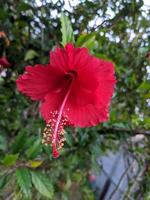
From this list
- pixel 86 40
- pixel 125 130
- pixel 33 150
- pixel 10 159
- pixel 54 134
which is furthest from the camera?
pixel 125 130

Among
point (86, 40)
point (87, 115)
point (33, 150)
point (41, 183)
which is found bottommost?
point (41, 183)

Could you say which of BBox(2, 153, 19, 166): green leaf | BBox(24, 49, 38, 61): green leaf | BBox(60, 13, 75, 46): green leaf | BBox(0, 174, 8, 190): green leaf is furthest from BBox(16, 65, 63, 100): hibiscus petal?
BBox(24, 49, 38, 61): green leaf

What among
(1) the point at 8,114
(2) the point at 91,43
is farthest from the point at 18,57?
(2) the point at 91,43

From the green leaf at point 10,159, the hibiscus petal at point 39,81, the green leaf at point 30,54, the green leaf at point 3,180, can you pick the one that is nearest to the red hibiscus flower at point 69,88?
the hibiscus petal at point 39,81

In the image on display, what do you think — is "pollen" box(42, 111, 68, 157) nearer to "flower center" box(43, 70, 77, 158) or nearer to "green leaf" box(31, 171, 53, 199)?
"flower center" box(43, 70, 77, 158)

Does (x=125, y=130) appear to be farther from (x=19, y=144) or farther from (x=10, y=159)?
(x=10, y=159)

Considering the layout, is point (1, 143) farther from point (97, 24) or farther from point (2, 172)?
point (97, 24)

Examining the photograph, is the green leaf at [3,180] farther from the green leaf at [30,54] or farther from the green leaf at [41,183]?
the green leaf at [30,54]

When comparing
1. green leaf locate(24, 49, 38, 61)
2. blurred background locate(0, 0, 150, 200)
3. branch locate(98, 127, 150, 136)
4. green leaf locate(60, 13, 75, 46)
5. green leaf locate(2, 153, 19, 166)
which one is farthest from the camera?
green leaf locate(24, 49, 38, 61)

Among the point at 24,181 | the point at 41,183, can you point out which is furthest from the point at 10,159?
the point at 41,183
